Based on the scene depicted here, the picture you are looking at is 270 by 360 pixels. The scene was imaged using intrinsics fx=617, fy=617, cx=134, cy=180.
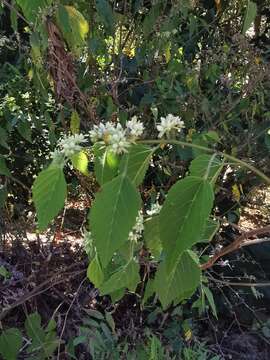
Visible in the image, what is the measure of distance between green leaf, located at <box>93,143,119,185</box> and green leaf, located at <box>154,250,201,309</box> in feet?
0.53

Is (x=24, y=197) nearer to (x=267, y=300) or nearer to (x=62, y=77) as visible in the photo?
(x=62, y=77)

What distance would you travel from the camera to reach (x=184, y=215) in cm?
82

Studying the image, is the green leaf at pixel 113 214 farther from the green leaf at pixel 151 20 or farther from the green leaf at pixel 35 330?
the green leaf at pixel 151 20

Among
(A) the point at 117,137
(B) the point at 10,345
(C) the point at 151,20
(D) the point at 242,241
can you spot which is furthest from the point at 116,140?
(C) the point at 151,20

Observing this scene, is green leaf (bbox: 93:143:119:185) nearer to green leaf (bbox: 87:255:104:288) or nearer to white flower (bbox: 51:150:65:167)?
white flower (bbox: 51:150:65:167)

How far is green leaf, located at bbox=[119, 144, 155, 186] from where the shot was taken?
0.89 metres

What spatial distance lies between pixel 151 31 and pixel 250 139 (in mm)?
549

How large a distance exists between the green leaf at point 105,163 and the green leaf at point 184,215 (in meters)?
0.14

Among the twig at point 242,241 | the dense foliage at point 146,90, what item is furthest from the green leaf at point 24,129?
the twig at point 242,241

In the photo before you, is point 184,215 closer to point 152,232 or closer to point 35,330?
point 152,232

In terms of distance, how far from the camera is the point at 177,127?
3.12 feet

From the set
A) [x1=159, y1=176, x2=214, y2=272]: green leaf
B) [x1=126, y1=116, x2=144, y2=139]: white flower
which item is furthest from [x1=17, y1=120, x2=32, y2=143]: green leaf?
[x1=159, y1=176, x2=214, y2=272]: green leaf

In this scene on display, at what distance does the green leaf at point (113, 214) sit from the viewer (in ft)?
2.67

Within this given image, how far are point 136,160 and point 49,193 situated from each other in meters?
0.14
